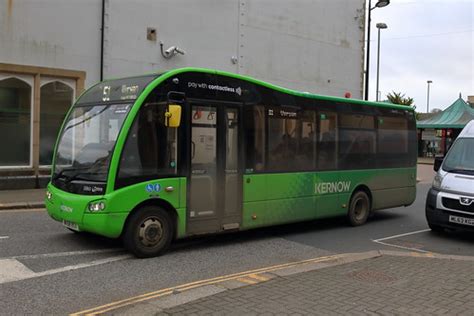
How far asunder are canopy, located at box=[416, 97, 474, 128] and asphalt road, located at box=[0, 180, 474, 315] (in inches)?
1196

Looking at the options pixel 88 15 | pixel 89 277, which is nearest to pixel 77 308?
pixel 89 277

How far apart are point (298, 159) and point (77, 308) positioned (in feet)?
16.9

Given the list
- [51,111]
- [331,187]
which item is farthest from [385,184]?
[51,111]

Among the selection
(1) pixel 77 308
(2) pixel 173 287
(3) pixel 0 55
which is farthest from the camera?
(3) pixel 0 55

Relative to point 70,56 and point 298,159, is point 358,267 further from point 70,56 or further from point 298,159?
point 70,56

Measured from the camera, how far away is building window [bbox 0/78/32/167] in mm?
13641

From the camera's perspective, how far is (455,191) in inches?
358

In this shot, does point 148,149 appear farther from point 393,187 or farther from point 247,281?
point 393,187

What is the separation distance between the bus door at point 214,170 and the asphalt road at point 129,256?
1.59 ft

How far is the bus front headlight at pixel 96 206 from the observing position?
664 cm

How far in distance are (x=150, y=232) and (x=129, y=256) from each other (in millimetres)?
452

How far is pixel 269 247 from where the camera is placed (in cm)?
814

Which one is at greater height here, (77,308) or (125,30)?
(125,30)

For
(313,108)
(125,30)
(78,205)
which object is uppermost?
(125,30)
